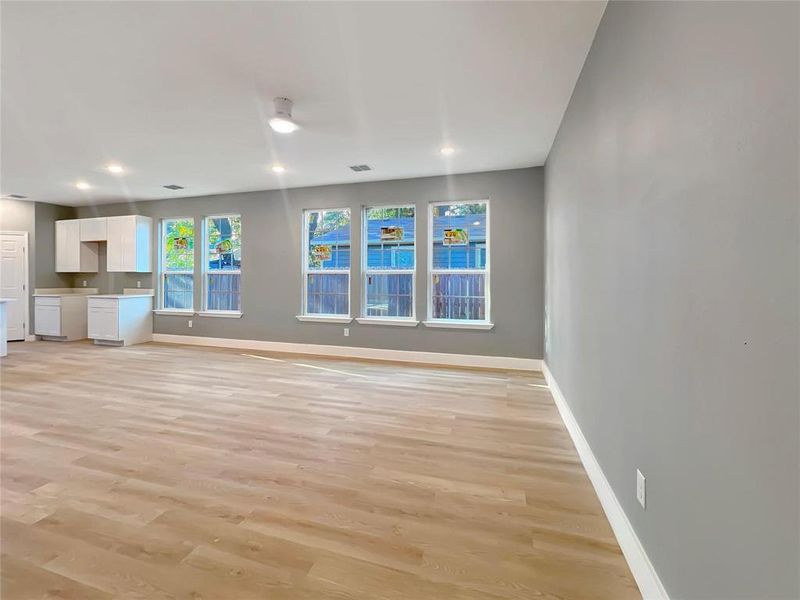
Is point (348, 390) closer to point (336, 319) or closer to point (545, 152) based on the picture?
point (336, 319)

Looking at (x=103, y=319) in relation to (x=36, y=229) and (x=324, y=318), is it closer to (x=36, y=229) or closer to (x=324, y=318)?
(x=36, y=229)

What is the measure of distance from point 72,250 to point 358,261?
6004 mm

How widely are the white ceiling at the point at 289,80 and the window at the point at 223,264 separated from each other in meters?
1.93

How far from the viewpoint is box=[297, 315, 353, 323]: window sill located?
5640mm

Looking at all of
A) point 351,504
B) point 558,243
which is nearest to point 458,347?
point 558,243

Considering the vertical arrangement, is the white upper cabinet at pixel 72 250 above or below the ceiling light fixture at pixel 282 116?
below

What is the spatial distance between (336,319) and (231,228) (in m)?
2.59

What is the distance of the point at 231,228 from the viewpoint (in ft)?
20.9

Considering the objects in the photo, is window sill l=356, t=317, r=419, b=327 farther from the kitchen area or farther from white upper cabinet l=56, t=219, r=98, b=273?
white upper cabinet l=56, t=219, r=98, b=273

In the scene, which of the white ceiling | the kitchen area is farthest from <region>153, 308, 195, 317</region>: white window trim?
the white ceiling

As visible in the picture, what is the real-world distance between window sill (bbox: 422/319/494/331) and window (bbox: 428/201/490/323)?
0.07m

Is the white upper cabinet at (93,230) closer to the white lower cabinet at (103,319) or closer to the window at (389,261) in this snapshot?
the white lower cabinet at (103,319)

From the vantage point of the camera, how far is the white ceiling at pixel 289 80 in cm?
200

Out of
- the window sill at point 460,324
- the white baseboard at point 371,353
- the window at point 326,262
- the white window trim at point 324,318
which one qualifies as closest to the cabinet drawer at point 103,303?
the white baseboard at point 371,353
